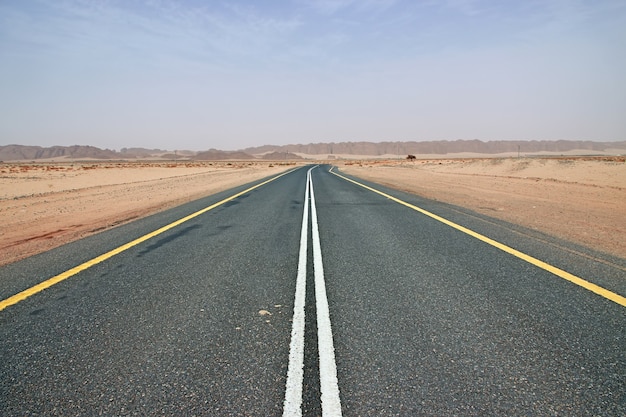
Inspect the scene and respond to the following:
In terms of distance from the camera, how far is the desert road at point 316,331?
2459 mm

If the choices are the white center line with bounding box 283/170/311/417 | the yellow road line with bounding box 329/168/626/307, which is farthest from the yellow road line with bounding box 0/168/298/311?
the yellow road line with bounding box 329/168/626/307

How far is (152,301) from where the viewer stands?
4191mm

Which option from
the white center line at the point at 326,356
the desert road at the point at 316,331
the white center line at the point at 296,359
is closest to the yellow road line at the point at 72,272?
the desert road at the point at 316,331

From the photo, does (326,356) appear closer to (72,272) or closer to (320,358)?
(320,358)

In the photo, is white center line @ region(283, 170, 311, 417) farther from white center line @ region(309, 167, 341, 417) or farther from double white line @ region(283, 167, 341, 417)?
white center line @ region(309, 167, 341, 417)

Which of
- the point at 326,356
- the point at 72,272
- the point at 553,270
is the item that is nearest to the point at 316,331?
the point at 326,356

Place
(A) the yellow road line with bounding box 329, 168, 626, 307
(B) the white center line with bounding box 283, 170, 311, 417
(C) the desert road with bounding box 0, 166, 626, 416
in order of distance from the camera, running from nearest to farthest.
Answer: (B) the white center line with bounding box 283, 170, 311, 417 < (C) the desert road with bounding box 0, 166, 626, 416 < (A) the yellow road line with bounding box 329, 168, 626, 307

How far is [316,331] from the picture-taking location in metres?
3.39

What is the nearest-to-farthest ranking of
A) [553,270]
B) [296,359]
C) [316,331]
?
1. [296,359]
2. [316,331]
3. [553,270]

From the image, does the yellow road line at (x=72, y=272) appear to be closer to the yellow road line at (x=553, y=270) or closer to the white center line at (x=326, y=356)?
the white center line at (x=326, y=356)

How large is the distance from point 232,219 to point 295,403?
799 centimetres

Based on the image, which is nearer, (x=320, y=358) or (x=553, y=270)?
(x=320, y=358)

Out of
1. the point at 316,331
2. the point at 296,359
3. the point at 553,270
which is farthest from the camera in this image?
the point at 553,270

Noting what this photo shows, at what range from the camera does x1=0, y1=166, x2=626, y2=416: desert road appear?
96.8 inches
